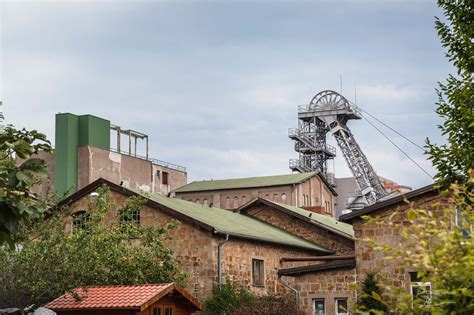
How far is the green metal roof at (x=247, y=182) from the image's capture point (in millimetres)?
83750

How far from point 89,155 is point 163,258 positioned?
167 ft

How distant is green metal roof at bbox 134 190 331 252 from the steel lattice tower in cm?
6031

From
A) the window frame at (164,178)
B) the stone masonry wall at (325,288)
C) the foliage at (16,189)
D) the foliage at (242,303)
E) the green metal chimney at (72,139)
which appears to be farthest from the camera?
the window frame at (164,178)

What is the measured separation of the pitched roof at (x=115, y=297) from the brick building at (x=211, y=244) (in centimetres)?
766

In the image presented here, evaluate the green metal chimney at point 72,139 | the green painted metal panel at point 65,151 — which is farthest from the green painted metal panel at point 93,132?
the green painted metal panel at point 65,151

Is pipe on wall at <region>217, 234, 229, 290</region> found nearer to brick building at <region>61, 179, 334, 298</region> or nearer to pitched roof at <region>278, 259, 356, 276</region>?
brick building at <region>61, 179, 334, 298</region>

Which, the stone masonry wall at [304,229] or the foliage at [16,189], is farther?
the stone masonry wall at [304,229]

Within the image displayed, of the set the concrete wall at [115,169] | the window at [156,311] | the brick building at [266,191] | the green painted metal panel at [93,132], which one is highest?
the green painted metal panel at [93,132]

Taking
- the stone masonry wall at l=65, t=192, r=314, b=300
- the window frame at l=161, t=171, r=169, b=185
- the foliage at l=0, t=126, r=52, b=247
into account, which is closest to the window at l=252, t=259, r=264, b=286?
the stone masonry wall at l=65, t=192, r=314, b=300

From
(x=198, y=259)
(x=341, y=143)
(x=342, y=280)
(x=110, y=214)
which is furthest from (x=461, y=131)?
(x=341, y=143)

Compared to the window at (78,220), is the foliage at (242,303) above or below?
below

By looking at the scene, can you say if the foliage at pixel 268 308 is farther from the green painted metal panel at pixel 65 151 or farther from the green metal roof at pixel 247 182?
the green metal roof at pixel 247 182

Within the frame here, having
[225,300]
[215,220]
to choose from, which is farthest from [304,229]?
[225,300]

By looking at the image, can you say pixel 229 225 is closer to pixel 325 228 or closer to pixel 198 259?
pixel 198 259
